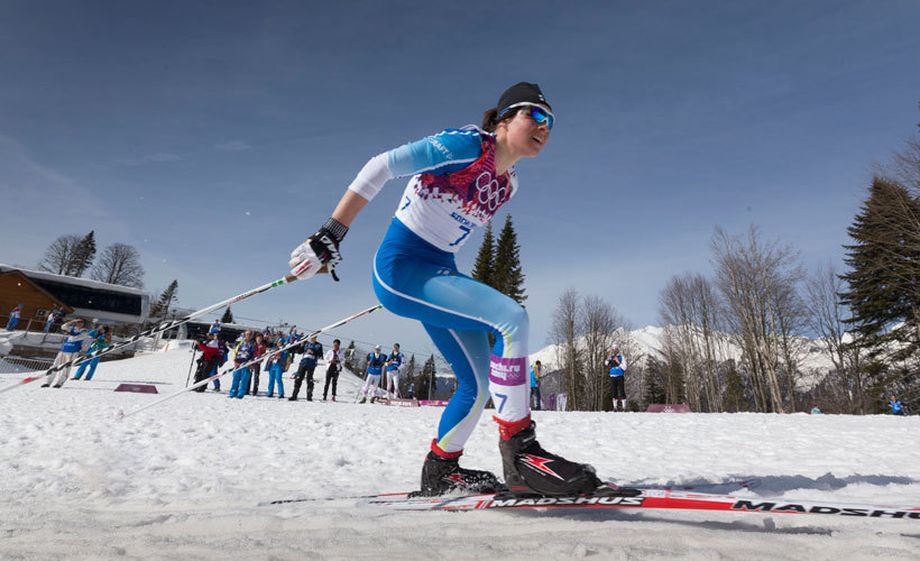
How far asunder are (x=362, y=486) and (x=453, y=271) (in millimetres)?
2080

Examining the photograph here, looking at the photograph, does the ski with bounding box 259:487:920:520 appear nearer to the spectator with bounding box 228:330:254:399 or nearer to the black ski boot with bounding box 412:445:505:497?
the black ski boot with bounding box 412:445:505:497

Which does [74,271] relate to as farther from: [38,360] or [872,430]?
[872,430]

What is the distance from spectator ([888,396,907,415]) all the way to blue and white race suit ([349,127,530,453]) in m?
29.0

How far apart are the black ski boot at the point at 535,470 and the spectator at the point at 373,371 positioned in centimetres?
1493

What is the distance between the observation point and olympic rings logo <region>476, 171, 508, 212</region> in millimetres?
2619

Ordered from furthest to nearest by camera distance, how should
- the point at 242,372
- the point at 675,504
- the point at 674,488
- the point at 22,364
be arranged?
the point at 22,364
the point at 242,372
the point at 674,488
the point at 675,504

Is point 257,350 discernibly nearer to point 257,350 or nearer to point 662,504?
point 257,350

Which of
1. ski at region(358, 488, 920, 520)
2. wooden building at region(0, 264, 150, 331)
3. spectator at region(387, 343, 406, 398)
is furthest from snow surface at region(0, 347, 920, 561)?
wooden building at region(0, 264, 150, 331)

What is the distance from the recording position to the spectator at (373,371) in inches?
671

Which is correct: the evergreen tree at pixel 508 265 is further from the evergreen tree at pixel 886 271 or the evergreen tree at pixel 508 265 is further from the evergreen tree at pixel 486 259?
the evergreen tree at pixel 886 271

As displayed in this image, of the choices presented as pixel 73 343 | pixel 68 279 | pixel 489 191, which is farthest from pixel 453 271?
pixel 68 279

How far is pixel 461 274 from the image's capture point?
2652 millimetres

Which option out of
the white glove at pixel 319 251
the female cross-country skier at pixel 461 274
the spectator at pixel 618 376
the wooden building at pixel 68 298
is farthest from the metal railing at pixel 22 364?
the female cross-country skier at pixel 461 274

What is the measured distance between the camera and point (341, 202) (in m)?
2.47
